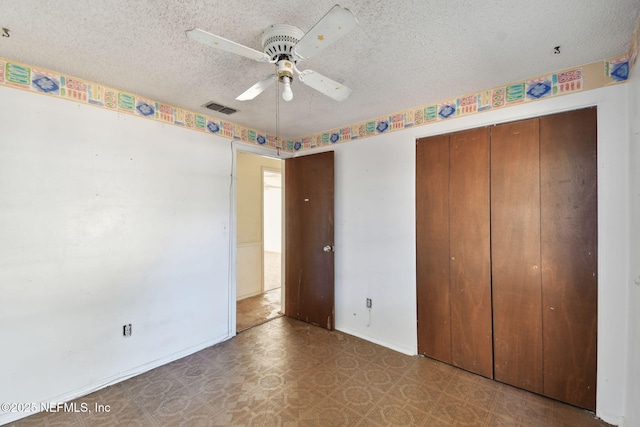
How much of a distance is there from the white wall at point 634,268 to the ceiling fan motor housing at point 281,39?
1.88 metres

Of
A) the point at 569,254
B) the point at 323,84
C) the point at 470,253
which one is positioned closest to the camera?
the point at 323,84

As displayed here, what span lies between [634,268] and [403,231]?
1.50m

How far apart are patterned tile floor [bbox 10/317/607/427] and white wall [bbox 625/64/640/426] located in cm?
37

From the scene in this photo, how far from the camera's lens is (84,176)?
207cm

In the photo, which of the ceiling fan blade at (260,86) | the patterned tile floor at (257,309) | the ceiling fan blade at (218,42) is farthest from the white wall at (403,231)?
the ceiling fan blade at (218,42)

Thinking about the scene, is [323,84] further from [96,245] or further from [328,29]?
[96,245]

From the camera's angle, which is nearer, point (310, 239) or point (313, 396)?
point (313, 396)

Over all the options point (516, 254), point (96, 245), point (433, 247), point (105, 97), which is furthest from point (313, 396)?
point (105, 97)

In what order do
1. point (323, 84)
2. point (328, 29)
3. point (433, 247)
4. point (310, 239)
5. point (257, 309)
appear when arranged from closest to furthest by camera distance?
point (328, 29)
point (323, 84)
point (433, 247)
point (310, 239)
point (257, 309)

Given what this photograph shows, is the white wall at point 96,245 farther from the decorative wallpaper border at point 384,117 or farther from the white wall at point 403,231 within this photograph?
the white wall at point 403,231

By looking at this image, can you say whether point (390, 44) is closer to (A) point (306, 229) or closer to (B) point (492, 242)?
(B) point (492, 242)

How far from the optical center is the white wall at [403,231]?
1729 millimetres

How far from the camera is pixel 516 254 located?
209cm

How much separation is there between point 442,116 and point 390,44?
3.63 ft
